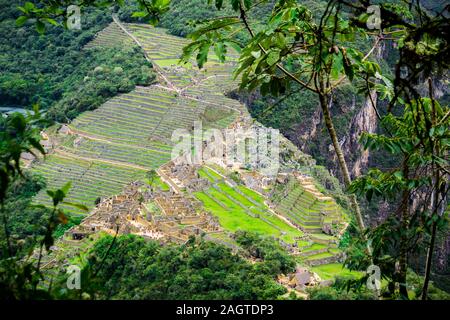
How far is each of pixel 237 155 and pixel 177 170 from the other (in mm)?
2264

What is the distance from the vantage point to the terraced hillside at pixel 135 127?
1798 centimetres

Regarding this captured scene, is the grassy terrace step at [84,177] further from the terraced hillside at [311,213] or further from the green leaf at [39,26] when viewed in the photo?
the green leaf at [39,26]

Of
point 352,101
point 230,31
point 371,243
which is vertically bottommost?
point 352,101

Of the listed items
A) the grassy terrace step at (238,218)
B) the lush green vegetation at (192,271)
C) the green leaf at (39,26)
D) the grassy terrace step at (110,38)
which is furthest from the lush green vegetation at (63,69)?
the green leaf at (39,26)

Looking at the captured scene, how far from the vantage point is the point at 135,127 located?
2133 centimetres

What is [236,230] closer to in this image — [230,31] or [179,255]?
[179,255]

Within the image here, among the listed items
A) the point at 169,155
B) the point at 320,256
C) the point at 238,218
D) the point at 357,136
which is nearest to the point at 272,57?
the point at 320,256

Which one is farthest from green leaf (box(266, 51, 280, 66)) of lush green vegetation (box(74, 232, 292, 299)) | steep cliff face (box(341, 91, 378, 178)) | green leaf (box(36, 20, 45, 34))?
steep cliff face (box(341, 91, 378, 178))

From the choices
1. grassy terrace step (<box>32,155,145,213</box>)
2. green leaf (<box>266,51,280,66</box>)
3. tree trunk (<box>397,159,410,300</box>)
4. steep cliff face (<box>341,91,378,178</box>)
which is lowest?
steep cliff face (<box>341,91,378,178</box>)

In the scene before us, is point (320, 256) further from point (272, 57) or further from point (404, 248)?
point (272, 57)

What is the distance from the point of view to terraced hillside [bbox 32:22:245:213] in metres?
18.0

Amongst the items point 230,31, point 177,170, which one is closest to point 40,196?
point 177,170

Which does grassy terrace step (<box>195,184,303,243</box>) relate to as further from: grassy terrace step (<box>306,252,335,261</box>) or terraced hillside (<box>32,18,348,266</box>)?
grassy terrace step (<box>306,252,335,261</box>)

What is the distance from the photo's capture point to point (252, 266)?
10938 millimetres
